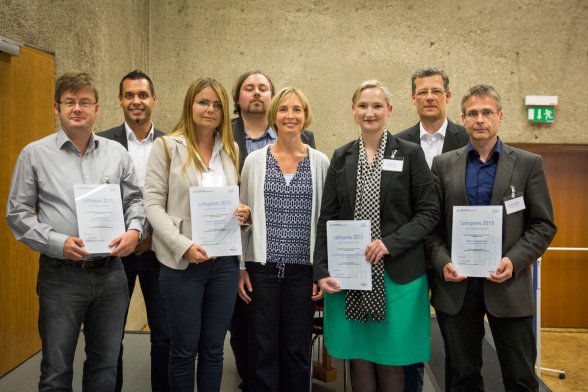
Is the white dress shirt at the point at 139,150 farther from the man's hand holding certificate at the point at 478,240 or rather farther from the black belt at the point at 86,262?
the man's hand holding certificate at the point at 478,240

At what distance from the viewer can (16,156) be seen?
133 inches

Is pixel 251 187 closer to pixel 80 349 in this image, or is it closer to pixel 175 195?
pixel 175 195

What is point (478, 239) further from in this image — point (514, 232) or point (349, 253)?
point (349, 253)

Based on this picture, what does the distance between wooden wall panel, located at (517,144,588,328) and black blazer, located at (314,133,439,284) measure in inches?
162

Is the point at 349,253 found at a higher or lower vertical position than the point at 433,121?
lower

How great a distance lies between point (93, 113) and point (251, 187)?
0.77 metres

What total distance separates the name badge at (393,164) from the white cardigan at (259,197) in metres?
0.31

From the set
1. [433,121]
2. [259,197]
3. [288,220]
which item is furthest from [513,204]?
[259,197]

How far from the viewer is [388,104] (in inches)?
87.1

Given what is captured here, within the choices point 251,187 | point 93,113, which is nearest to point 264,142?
point 251,187

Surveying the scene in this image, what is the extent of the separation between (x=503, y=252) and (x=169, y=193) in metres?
1.51

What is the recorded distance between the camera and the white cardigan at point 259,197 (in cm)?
226

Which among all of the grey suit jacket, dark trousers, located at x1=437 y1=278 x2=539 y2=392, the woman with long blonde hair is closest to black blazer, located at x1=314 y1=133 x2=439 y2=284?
the grey suit jacket

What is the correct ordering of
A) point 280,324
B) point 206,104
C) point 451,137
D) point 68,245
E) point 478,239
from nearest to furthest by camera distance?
point 68,245
point 478,239
point 206,104
point 280,324
point 451,137
